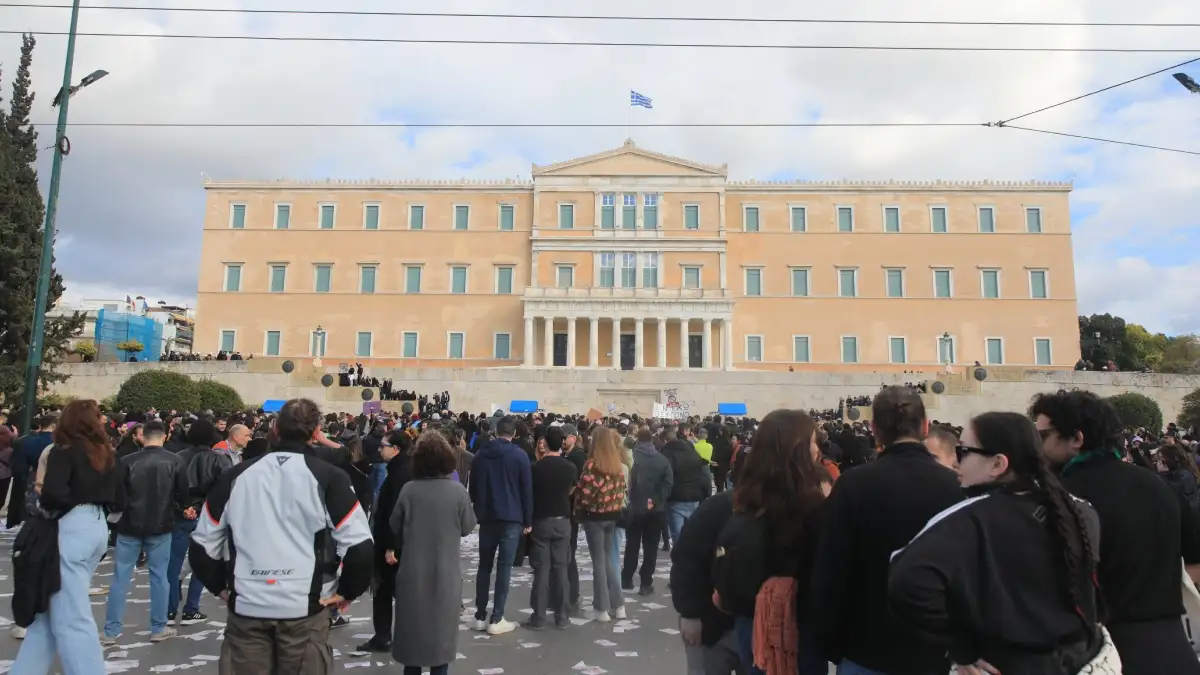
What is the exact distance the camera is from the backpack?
2.99 metres

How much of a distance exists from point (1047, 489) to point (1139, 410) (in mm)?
29420

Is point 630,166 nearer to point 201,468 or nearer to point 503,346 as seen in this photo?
point 503,346

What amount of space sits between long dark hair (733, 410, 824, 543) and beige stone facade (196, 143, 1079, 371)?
1530 inches

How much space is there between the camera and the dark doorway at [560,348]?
139 ft

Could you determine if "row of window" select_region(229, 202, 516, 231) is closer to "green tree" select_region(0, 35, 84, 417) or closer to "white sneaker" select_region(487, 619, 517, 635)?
"green tree" select_region(0, 35, 84, 417)

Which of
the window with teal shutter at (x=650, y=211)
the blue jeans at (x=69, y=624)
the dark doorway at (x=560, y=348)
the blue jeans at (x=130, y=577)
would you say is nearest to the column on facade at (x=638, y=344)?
the dark doorway at (x=560, y=348)

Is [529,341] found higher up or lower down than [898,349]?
higher up

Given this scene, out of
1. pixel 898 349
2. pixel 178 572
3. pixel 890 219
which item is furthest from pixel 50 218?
pixel 890 219

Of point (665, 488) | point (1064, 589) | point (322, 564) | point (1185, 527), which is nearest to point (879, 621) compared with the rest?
point (1064, 589)

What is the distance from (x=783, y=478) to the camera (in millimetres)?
3000

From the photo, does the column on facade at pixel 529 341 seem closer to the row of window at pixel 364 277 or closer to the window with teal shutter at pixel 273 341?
the row of window at pixel 364 277

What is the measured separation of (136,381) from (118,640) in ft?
79.3

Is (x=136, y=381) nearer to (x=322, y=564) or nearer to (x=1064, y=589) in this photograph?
(x=322, y=564)

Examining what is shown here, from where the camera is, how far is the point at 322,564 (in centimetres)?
336
